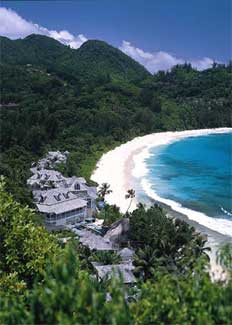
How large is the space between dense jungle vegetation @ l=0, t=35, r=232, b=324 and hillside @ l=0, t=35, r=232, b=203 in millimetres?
209

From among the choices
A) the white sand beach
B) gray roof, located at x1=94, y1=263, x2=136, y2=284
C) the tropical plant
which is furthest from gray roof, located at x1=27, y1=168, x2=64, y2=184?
gray roof, located at x1=94, y1=263, x2=136, y2=284

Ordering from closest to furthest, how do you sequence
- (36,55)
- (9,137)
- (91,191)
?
(91,191), (9,137), (36,55)

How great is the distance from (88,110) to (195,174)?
101 feet

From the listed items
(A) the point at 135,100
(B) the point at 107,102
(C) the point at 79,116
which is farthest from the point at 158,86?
(C) the point at 79,116

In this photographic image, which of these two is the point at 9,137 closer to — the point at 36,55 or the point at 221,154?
the point at 221,154

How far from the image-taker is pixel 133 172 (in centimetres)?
5491

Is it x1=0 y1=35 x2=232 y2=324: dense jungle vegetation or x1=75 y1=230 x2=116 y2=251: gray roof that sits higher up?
x1=0 y1=35 x2=232 y2=324: dense jungle vegetation

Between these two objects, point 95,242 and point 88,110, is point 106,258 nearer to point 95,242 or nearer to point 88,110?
point 95,242

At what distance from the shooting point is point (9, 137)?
194ft

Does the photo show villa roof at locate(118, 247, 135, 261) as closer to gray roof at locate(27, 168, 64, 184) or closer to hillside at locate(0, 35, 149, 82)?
gray roof at locate(27, 168, 64, 184)

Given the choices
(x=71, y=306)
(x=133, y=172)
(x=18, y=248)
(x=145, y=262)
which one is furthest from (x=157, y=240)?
(x=133, y=172)

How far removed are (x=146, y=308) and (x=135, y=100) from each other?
96.5 meters

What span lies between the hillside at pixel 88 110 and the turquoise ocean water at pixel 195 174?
7563 millimetres

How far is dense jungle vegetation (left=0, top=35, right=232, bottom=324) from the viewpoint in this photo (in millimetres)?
6281
